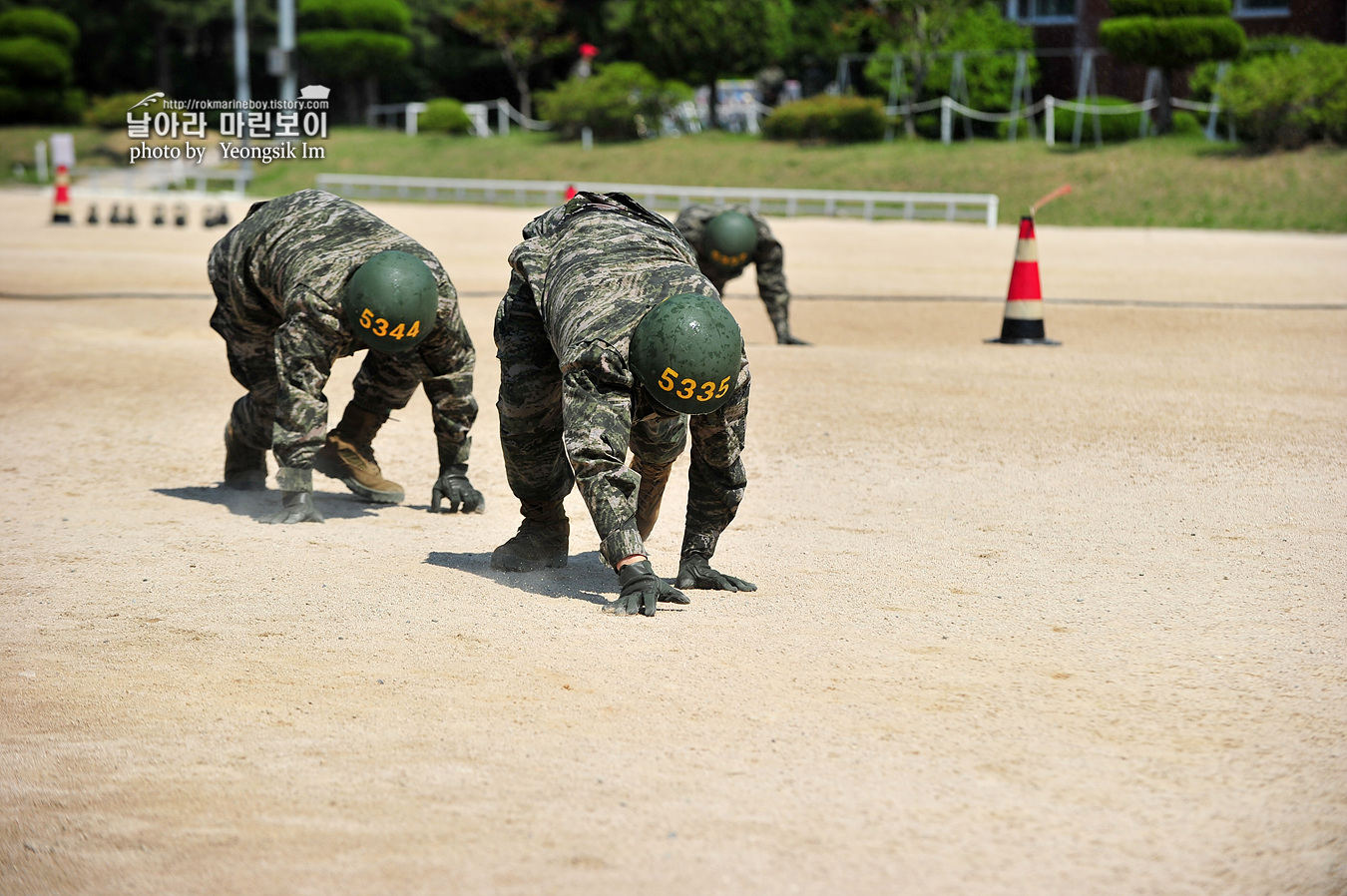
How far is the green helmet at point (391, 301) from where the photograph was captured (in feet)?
21.1

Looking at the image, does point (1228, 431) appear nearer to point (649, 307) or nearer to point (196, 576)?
point (649, 307)

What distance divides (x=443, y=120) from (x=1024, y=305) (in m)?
35.1

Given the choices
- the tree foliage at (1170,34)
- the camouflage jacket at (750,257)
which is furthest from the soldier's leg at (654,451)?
the tree foliage at (1170,34)

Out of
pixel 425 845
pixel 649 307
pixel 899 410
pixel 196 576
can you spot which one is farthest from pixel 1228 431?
pixel 425 845

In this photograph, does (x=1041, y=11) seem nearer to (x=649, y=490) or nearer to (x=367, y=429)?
(x=367, y=429)

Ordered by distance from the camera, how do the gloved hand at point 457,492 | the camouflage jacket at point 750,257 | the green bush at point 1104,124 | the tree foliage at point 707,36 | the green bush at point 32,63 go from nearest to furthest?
1. the gloved hand at point 457,492
2. the camouflage jacket at point 750,257
3. the green bush at point 1104,124
4. the tree foliage at point 707,36
5. the green bush at point 32,63

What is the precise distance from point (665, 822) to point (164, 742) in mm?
1607

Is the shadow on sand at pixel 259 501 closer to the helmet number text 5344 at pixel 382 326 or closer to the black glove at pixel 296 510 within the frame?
the black glove at pixel 296 510

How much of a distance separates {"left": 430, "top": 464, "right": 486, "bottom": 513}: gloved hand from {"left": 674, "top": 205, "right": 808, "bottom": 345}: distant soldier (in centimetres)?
559

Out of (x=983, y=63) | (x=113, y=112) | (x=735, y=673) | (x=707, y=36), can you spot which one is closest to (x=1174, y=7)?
(x=983, y=63)

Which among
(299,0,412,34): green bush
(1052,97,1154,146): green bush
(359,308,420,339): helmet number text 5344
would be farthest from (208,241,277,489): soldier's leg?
(299,0,412,34): green bush

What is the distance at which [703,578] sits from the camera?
18.5ft

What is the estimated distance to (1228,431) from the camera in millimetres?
9344

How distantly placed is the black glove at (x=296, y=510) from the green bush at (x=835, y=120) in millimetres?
32899
